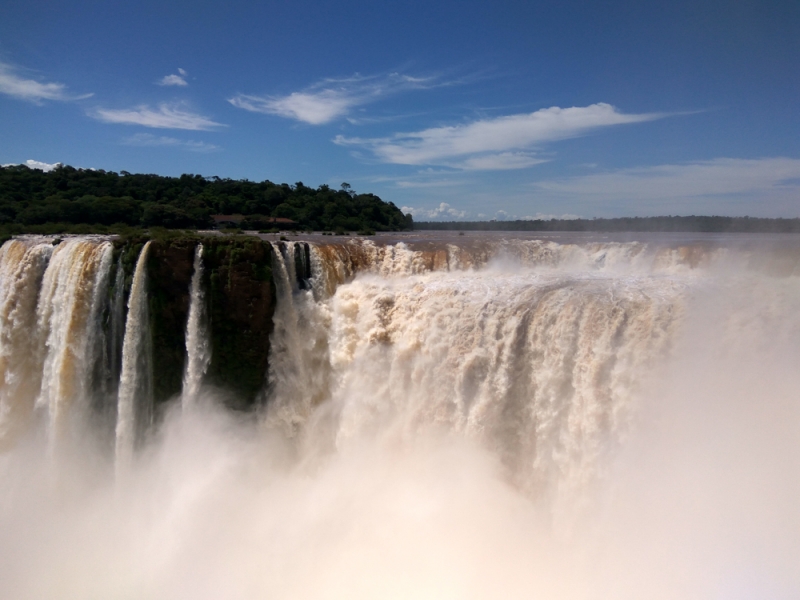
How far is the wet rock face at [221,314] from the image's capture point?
40.8 feet

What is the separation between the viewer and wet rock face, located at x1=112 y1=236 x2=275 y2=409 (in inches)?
489

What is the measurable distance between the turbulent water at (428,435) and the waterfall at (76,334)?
0.17 ft

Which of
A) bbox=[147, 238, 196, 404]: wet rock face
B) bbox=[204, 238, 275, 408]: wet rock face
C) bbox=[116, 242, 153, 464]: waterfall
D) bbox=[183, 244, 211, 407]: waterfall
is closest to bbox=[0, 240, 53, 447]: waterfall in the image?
bbox=[116, 242, 153, 464]: waterfall

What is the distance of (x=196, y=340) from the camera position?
40.4 ft

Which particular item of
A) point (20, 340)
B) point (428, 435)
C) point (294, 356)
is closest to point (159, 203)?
point (20, 340)

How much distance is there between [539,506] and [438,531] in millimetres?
1911

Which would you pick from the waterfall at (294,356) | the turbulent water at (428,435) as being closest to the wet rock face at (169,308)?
the turbulent water at (428,435)

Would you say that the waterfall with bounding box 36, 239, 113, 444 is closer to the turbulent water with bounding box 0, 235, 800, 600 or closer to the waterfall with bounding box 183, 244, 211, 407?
the turbulent water with bounding box 0, 235, 800, 600

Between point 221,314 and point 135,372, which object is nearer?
point 135,372

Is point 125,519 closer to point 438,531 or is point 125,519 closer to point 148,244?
point 148,244

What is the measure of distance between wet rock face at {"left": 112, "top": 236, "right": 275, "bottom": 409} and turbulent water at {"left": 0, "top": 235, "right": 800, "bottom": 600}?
0.30 m

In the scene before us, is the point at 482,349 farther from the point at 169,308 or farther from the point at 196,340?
the point at 169,308

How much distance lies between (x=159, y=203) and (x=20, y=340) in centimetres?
1968

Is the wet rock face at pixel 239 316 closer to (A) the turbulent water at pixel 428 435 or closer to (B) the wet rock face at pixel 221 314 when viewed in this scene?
(B) the wet rock face at pixel 221 314
